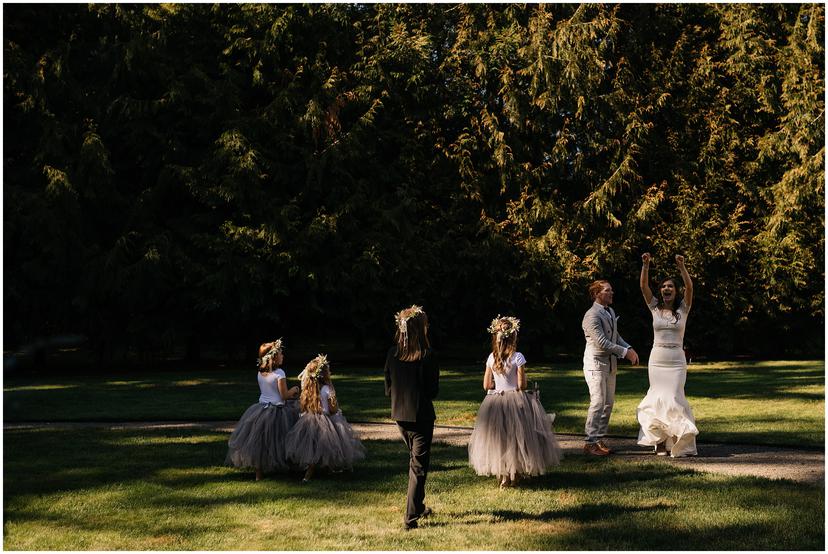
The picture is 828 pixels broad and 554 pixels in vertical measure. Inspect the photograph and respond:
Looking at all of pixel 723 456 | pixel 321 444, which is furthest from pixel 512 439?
pixel 723 456

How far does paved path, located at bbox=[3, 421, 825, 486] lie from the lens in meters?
9.51

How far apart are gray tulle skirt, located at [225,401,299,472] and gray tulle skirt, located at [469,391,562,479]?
1.95 m

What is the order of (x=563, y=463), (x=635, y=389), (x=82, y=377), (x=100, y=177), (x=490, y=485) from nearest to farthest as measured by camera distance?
(x=490, y=485) < (x=563, y=463) < (x=635, y=389) < (x=82, y=377) < (x=100, y=177)

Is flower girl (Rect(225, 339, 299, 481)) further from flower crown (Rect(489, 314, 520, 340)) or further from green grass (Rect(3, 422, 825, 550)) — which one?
flower crown (Rect(489, 314, 520, 340))

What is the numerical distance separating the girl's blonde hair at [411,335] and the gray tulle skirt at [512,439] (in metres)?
1.75

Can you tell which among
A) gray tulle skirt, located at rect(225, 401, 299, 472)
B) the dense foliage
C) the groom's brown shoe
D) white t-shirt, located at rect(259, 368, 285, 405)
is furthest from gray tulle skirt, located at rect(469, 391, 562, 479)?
the dense foliage

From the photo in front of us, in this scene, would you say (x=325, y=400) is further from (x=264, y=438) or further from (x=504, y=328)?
(x=504, y=328)

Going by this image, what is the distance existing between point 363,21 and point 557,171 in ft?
27.8

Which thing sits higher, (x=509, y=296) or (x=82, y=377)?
(x=509, y=296)

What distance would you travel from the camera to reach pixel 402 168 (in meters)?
30.6

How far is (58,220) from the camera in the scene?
84.8 feet

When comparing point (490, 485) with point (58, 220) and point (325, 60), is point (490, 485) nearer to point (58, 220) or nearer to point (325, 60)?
point (58, 220)

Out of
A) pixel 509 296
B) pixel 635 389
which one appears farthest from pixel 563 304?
pixel 635 389

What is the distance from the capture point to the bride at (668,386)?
1041cm
